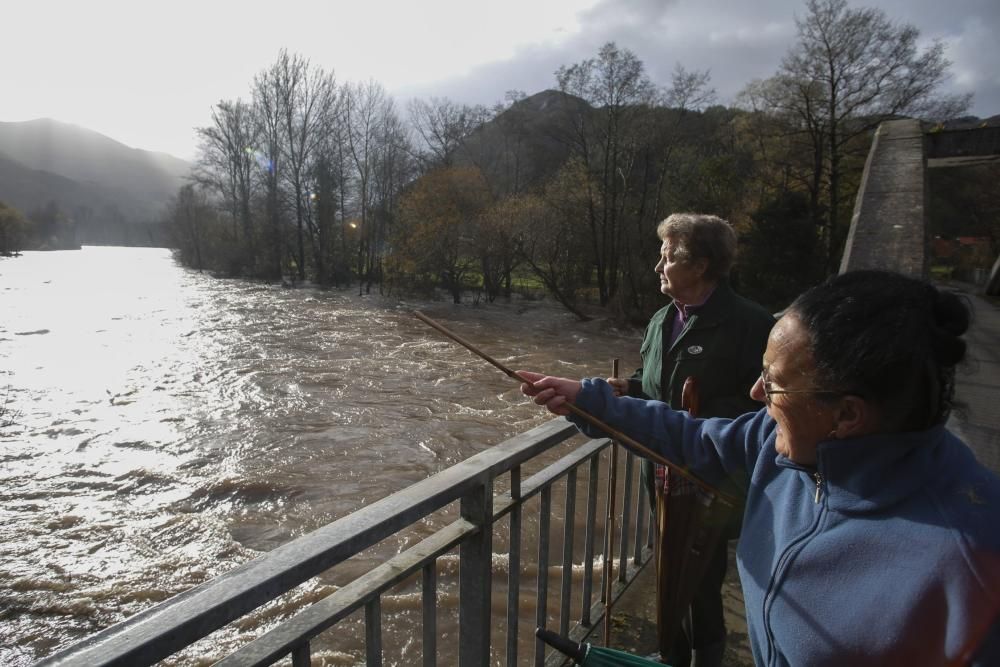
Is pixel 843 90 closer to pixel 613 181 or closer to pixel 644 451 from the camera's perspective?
pixel 613 181

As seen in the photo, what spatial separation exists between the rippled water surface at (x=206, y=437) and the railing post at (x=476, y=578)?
3.09m

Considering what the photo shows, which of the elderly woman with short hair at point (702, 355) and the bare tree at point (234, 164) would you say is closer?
the elderly woman with short hair at point (702, 355)

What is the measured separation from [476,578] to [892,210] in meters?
7.19

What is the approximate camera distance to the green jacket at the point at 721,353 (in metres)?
2.09

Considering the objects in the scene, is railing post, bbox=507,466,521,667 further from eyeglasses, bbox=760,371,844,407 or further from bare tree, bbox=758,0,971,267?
→ bare tree, bbox=758,0,971,267

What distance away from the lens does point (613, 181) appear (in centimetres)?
2709

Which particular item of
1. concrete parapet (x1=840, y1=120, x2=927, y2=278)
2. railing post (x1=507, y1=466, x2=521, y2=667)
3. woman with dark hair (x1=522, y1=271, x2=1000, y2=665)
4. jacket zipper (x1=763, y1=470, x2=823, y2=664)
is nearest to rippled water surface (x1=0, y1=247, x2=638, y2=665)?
railing post (x1=507, y1=466, x2=521, y2=667)

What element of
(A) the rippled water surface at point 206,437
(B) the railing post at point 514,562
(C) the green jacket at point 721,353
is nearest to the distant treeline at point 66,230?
(A) the rippled water surface at point 206,437

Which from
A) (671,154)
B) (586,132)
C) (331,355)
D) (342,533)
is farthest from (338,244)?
(342,533)

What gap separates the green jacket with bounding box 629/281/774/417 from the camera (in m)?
2.09

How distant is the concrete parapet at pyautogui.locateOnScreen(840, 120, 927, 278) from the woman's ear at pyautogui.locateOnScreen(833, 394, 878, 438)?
4663 mm

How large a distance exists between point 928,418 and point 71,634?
5.98 m

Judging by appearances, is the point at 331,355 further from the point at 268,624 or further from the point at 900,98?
the point at 900,98

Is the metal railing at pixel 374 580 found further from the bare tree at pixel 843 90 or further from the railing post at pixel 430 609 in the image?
the bare tree at pixel 843 90
